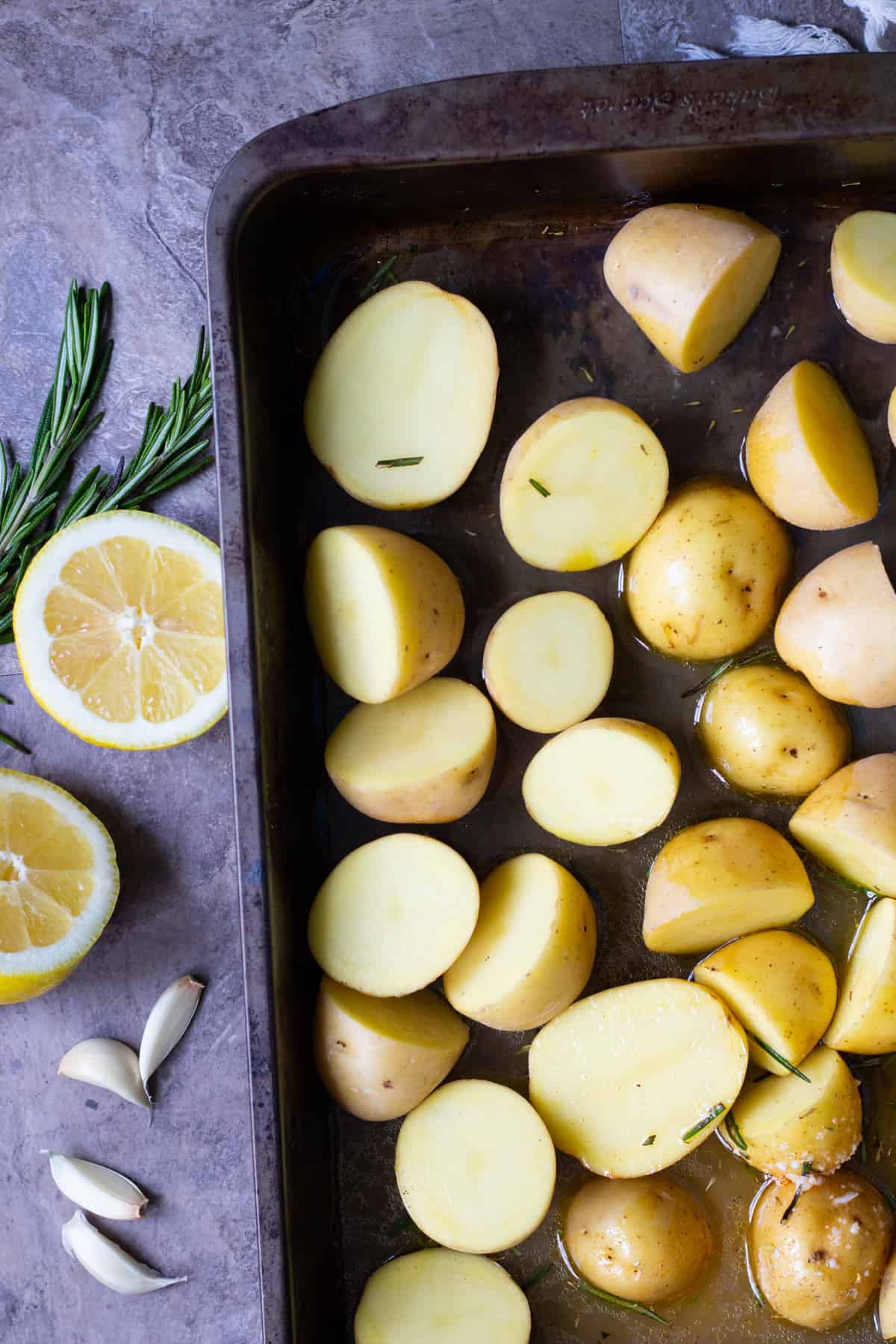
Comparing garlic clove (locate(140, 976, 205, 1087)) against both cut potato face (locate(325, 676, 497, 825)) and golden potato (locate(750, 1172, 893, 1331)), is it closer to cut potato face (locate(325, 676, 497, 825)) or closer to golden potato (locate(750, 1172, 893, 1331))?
cut potato face (locate(325, 676, 497, 825))

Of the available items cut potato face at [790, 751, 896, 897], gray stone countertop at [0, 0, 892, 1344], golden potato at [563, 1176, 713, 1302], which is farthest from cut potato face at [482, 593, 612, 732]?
golden potato at [563, 1176, 713, 1302]

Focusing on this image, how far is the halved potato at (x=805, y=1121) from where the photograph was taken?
1099 millimetres

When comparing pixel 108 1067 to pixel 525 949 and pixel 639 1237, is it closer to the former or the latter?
pixel 525 949

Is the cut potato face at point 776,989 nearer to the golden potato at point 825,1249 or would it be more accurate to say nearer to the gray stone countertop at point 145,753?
the golden potato at point 825,1249

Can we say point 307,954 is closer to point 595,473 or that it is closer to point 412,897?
point 412,897

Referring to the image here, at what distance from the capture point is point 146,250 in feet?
4.17

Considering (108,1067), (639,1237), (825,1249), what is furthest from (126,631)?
(825,1249)

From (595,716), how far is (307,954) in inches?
16.9

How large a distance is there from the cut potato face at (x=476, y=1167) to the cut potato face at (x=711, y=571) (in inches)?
22.0

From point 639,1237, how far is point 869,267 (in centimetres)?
108

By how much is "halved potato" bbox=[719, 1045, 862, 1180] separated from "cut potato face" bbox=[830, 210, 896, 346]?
32.0 inches

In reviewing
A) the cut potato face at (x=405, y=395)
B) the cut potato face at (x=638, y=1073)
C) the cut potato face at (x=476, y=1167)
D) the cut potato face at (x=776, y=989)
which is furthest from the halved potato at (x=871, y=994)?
the cut potato face at (x=405, y=395)

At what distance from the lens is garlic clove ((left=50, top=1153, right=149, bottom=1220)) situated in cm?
126

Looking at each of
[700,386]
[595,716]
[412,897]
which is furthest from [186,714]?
[700,386]
